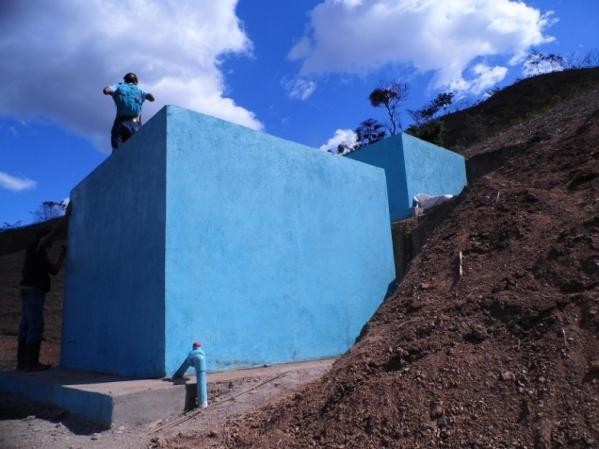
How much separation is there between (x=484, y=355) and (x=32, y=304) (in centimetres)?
548

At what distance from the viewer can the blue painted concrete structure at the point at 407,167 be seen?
9.76 m

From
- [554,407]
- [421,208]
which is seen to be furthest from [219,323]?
[421,208]

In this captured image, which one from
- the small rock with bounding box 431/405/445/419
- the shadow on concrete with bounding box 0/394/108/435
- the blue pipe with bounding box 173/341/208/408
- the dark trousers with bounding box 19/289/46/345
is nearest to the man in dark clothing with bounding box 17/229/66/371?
the dark trousers with bounding box 19/289/46/345

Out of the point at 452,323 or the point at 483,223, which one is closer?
the point at 452,323

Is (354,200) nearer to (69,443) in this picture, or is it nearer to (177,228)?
(177,228)

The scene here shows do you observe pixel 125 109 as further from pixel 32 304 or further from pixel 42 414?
pixel 42 414

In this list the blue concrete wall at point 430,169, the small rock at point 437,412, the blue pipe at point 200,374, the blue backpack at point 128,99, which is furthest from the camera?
the blue concrete wall at point 430,169

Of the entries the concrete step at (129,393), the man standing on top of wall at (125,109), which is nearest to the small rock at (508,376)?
the concrete step at (129,393)

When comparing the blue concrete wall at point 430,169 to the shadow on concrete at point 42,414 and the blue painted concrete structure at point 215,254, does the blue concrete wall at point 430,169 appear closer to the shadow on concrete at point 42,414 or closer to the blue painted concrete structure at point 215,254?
the blue painted concrete structure at point 215,254

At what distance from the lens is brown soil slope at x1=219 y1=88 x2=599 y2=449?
2.28 meters

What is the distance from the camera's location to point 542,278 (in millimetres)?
3078

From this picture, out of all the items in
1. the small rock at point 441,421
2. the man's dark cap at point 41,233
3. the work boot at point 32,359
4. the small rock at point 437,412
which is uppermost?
the man's dark cap at point 41,233

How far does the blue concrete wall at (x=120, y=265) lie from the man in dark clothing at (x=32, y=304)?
1.51 ft

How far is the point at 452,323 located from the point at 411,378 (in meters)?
0.53
